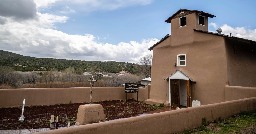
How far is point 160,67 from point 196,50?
13.4 ft

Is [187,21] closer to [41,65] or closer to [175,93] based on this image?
[175,93]

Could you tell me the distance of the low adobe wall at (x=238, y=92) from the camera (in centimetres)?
1378

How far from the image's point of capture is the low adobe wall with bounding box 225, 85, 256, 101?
543 inches

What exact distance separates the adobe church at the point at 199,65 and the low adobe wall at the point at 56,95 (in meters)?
3.70

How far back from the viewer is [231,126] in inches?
400

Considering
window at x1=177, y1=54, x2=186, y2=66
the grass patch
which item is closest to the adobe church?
window at x1=177, y1=54, x2=186, y2=66

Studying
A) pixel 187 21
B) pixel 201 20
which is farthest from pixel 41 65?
Answer: pixel 201 20

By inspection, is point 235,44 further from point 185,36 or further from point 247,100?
point 247,100

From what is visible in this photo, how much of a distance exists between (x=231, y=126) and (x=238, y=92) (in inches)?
203

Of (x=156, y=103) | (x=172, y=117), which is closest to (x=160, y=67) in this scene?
(x=156, y=103)

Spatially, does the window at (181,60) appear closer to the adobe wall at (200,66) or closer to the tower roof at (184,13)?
the adobe wall at (200,66)

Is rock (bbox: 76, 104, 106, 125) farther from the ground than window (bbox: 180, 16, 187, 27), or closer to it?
closer to it

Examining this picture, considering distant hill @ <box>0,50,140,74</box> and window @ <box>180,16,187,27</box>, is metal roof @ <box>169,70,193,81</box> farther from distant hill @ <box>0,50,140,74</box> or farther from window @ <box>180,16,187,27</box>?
distant hill @ <box>0,50,140,74</box>

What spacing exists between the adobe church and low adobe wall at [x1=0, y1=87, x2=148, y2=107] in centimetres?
370
